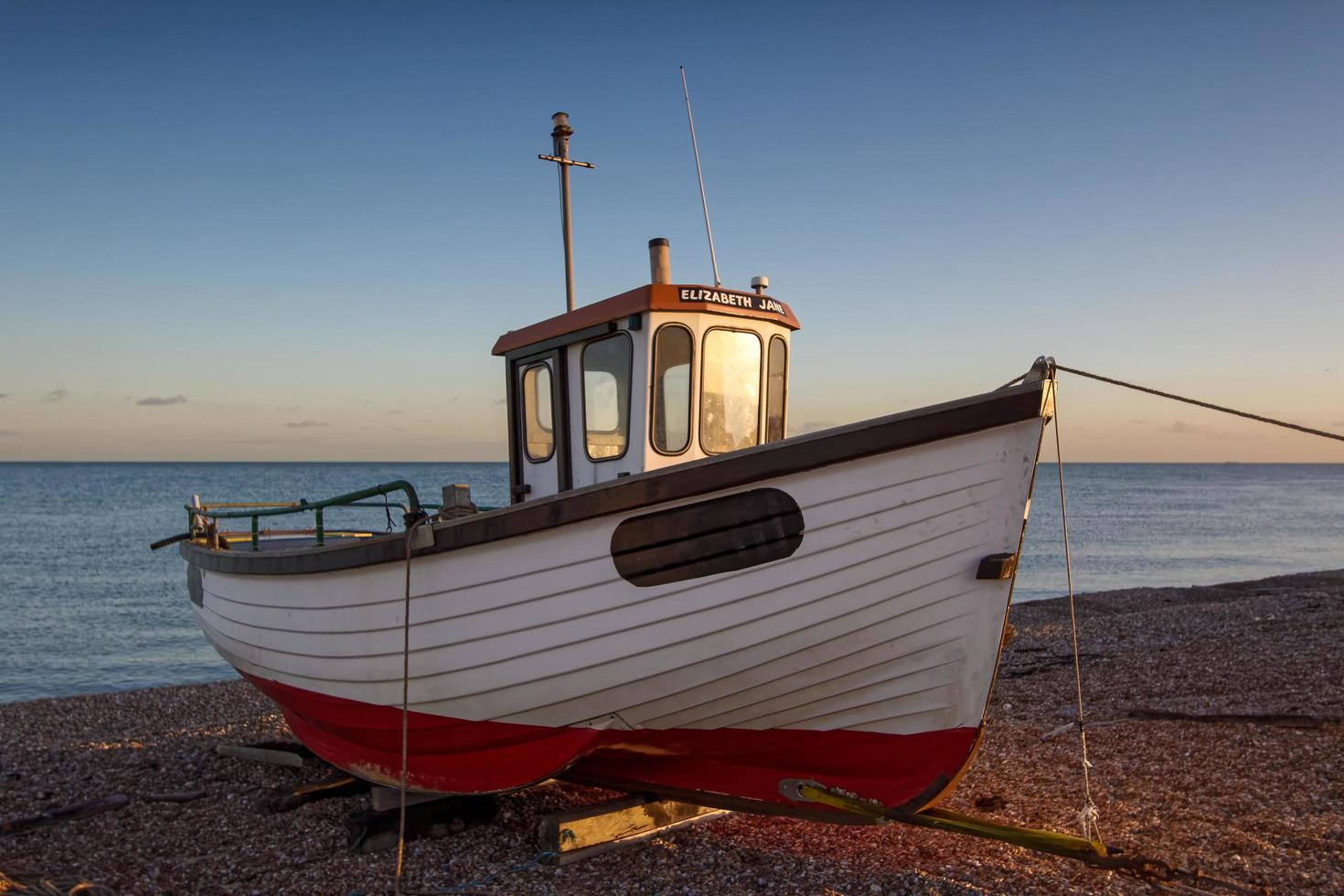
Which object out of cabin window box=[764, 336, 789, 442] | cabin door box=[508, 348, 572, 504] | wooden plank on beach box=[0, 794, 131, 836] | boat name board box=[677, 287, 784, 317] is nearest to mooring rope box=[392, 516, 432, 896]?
cabin door box=[508, 348, 572, 504]

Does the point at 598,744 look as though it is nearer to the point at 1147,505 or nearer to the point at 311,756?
the point at 311,756

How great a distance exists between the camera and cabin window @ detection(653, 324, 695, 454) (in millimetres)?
5531

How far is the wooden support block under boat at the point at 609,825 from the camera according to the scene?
520 centimetres

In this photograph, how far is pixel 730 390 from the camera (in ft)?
19.0

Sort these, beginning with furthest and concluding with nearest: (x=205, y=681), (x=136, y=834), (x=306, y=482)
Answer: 1. (x=306, y=482)
2. (x=205, y=681)
3. (x=136, y=834)

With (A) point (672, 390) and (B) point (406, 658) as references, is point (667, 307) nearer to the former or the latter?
(A) point (672, 390)

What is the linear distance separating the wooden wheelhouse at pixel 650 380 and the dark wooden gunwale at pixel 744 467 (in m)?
0.95

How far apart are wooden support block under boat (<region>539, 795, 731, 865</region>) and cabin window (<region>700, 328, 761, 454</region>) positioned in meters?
2.20

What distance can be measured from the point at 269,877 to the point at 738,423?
3875 mm

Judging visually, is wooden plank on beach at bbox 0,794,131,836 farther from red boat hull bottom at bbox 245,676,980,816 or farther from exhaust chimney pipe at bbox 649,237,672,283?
exhaust chimney pipe at bbox 649,237,672,283

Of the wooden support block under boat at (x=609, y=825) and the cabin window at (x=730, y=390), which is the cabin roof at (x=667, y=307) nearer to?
the cabin window at (x=730, y=390)

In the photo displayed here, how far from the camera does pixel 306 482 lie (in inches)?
3890

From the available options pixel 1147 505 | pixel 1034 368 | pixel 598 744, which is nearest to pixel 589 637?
pixel 598 744

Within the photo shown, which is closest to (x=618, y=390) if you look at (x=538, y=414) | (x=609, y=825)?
(x=538, y=414)
